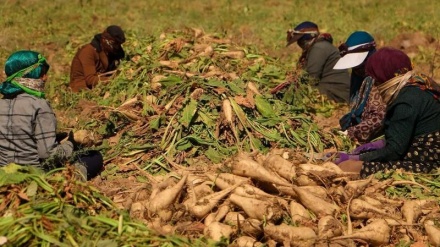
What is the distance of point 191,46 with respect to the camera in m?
6.31

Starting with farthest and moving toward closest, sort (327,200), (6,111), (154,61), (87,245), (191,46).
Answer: (191,46), (154,61), (6,111), (327,200), (87,245)

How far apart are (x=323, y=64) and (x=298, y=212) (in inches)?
131

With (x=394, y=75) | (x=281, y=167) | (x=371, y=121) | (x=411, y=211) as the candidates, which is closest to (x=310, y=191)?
(x=281, y=167)

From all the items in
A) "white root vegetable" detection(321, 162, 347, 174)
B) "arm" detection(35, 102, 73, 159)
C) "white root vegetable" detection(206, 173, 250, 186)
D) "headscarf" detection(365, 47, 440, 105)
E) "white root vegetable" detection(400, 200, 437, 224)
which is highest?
"headscarf" detection(365, 47, 440, 105)

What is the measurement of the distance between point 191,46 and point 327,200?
3375mm

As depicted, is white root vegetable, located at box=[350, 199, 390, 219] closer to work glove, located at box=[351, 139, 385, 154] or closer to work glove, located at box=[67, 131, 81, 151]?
work glove, located at box=[351, 139, 385, 154]

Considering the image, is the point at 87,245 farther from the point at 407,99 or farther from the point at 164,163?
the point at 407,99

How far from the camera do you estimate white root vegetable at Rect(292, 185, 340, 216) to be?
322 centimetres

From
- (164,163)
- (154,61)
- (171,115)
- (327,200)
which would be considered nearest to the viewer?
(327,200)

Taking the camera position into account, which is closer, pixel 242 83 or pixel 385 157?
pixel 385 157

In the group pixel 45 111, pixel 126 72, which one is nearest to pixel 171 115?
pixel 45 111

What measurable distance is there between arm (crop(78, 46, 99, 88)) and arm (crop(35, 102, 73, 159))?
258 centimetres

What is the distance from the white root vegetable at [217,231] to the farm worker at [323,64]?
11.1 feet

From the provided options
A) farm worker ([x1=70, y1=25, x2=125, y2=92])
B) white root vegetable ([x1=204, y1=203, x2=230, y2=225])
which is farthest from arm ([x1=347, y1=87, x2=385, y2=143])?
farm worker ([x1=70, y1=25, x2=125, y2=92])
